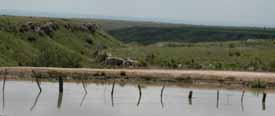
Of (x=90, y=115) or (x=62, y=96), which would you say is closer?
A: (x=90, y=115)

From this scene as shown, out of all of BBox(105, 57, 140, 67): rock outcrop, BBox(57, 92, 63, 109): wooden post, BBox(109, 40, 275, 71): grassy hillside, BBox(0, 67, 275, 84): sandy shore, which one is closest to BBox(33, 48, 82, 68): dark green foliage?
BBox(105, 57, 140, 67): rock outcrop

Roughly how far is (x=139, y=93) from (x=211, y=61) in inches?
1534

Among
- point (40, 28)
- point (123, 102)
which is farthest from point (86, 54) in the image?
point (123, 102)

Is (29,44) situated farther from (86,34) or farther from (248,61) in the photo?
Answer: (248,61)

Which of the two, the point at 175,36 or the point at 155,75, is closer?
the point at 155,75

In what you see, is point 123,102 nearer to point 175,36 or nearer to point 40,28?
point 40,28

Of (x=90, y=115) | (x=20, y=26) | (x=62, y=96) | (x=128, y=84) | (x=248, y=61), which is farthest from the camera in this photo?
(x=20, y=26)

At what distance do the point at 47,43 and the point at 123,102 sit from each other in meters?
48.5

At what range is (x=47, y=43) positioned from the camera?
334 feet

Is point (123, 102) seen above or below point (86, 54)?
below

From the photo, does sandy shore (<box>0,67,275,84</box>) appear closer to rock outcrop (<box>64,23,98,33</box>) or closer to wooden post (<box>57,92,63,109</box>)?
wooden post (<box>57,92,63,109</box>)

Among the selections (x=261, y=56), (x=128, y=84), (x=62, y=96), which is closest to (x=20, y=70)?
(x=128, y=84)

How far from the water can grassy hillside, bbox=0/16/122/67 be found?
61.8ft

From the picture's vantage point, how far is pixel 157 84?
230 ft
